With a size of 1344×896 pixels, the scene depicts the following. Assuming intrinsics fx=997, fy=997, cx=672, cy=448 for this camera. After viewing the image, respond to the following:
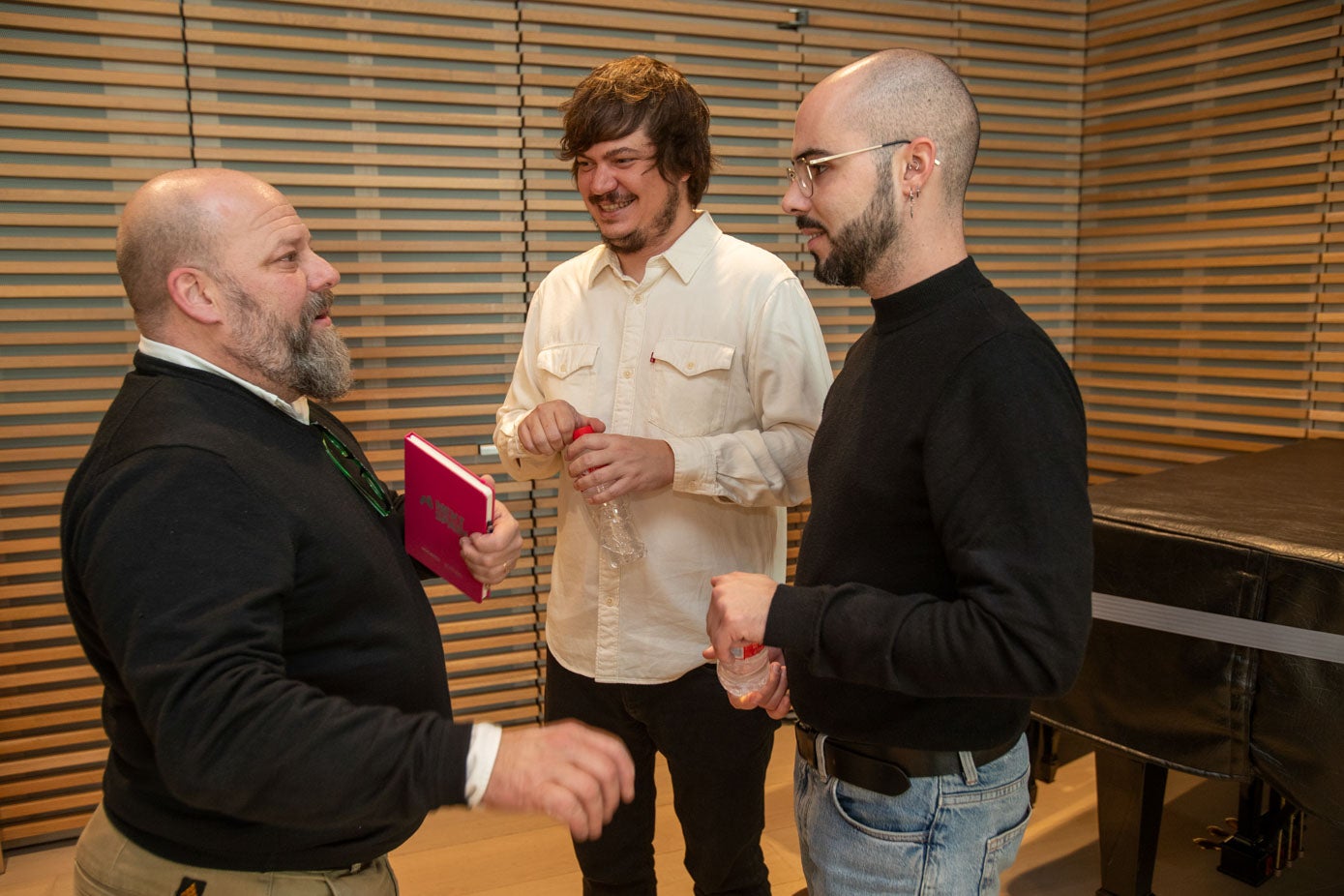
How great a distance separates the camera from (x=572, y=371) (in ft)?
7.75

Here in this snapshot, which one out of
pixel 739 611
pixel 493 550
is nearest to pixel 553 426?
pixel 493 550

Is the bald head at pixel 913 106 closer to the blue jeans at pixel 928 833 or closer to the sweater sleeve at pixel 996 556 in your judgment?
the sweater sleeve at pixel 996 556

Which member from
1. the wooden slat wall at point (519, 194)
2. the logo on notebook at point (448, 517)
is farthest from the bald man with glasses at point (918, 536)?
the wooden slat wall at point (519, 194)

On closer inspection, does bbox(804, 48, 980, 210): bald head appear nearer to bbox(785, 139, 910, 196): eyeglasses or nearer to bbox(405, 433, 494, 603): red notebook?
bbox(785, 139, 910, 196): eyeglasses

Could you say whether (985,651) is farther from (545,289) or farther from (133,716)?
(545,289)

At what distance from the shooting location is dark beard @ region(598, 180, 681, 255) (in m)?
2.25

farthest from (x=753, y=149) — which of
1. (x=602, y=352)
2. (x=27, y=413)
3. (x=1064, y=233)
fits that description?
(x=27, y=413)

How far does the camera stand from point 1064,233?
4.76 m

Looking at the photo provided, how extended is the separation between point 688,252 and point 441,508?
927 mm

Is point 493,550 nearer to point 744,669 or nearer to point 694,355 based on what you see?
point 744,669

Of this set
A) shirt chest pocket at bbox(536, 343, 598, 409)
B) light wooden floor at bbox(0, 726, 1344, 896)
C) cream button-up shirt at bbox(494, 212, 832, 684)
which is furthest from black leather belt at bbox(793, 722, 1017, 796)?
light wooden floor at bbox(0, 726, 1344, 896)

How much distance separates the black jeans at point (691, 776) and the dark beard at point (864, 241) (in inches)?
40.2

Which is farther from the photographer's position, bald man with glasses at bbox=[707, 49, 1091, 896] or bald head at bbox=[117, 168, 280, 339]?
bald head at bbox=[117, 168, 280, 339]

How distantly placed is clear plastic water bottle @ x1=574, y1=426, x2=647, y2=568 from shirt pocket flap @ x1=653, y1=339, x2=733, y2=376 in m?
0.33
